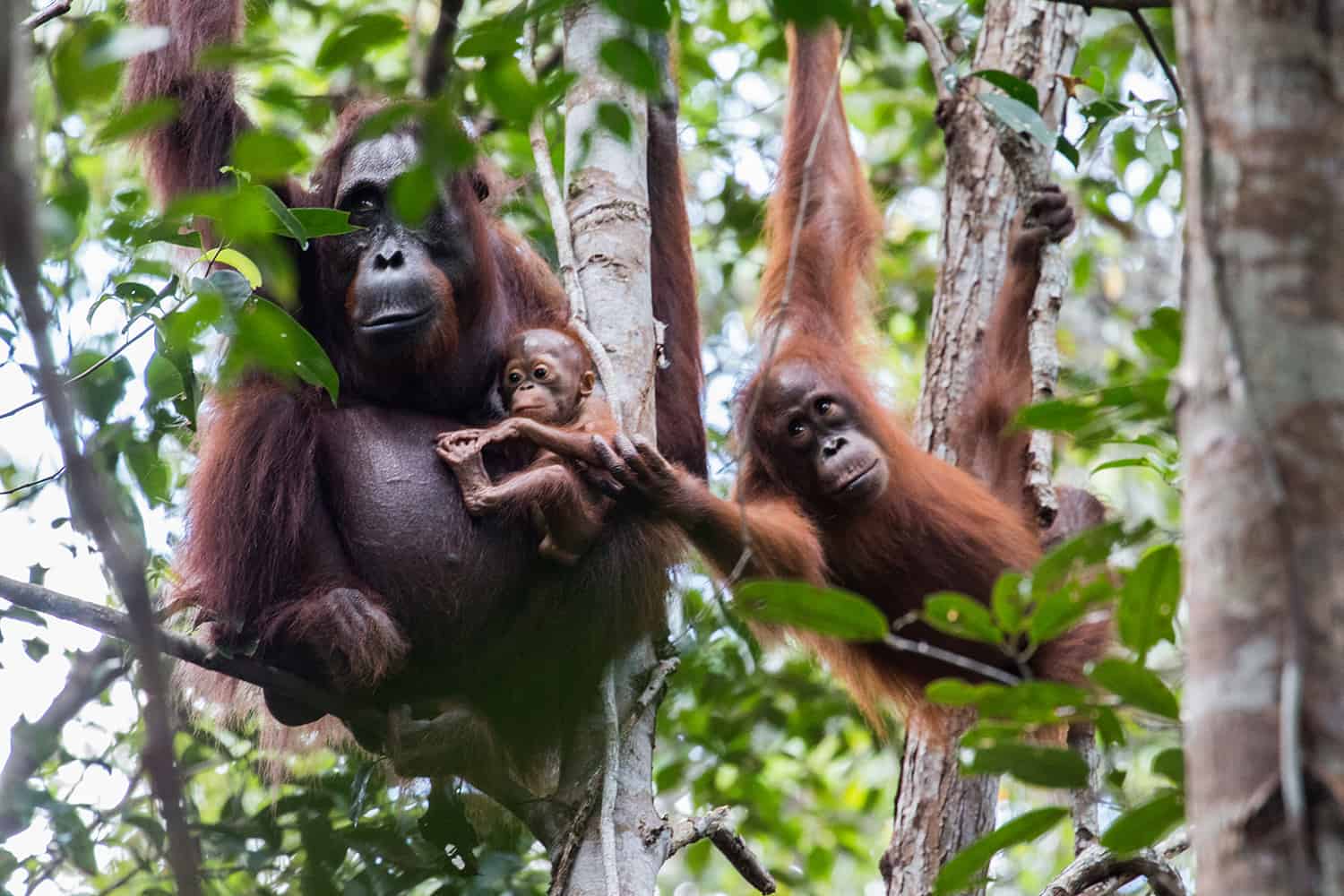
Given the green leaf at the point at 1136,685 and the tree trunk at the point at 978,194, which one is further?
the tree trunk at the point at 978,194

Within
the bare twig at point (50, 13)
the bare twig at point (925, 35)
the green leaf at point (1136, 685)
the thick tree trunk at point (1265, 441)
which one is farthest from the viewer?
the bare twig at point (925, 35)

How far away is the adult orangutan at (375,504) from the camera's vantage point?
11.2 feet

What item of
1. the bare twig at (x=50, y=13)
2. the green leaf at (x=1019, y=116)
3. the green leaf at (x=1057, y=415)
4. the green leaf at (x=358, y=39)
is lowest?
the green leaf at (x=1057, y=415)

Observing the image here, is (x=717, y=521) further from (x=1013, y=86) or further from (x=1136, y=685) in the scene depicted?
(x=1136, y=685)

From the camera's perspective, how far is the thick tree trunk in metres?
1.21

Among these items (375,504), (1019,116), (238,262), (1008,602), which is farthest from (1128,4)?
(375,504)

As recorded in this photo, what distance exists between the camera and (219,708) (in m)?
3.87

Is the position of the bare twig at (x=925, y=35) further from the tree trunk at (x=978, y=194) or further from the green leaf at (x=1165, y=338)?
the green leaf at (x=1165, y=338)

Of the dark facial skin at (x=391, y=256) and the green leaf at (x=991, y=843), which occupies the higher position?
the dark facial skin at (x=391, y=256)

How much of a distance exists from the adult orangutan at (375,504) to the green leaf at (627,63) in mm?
1564

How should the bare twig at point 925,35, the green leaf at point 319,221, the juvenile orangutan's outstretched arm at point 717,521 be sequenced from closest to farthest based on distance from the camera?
the green leaf at point 319,221, the juvenile orangutan's outstretched arm at point 717,521, the bare twig at point 925,35

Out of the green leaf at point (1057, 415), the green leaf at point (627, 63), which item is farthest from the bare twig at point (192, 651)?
the green leaf at point (1057, 415)

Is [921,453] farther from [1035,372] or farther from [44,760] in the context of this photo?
[44,760]

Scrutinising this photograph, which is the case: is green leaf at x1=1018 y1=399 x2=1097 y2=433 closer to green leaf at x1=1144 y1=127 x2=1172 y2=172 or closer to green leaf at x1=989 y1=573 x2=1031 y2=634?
green leaf at x1=989 y1=573 x2=1031 y2=634
